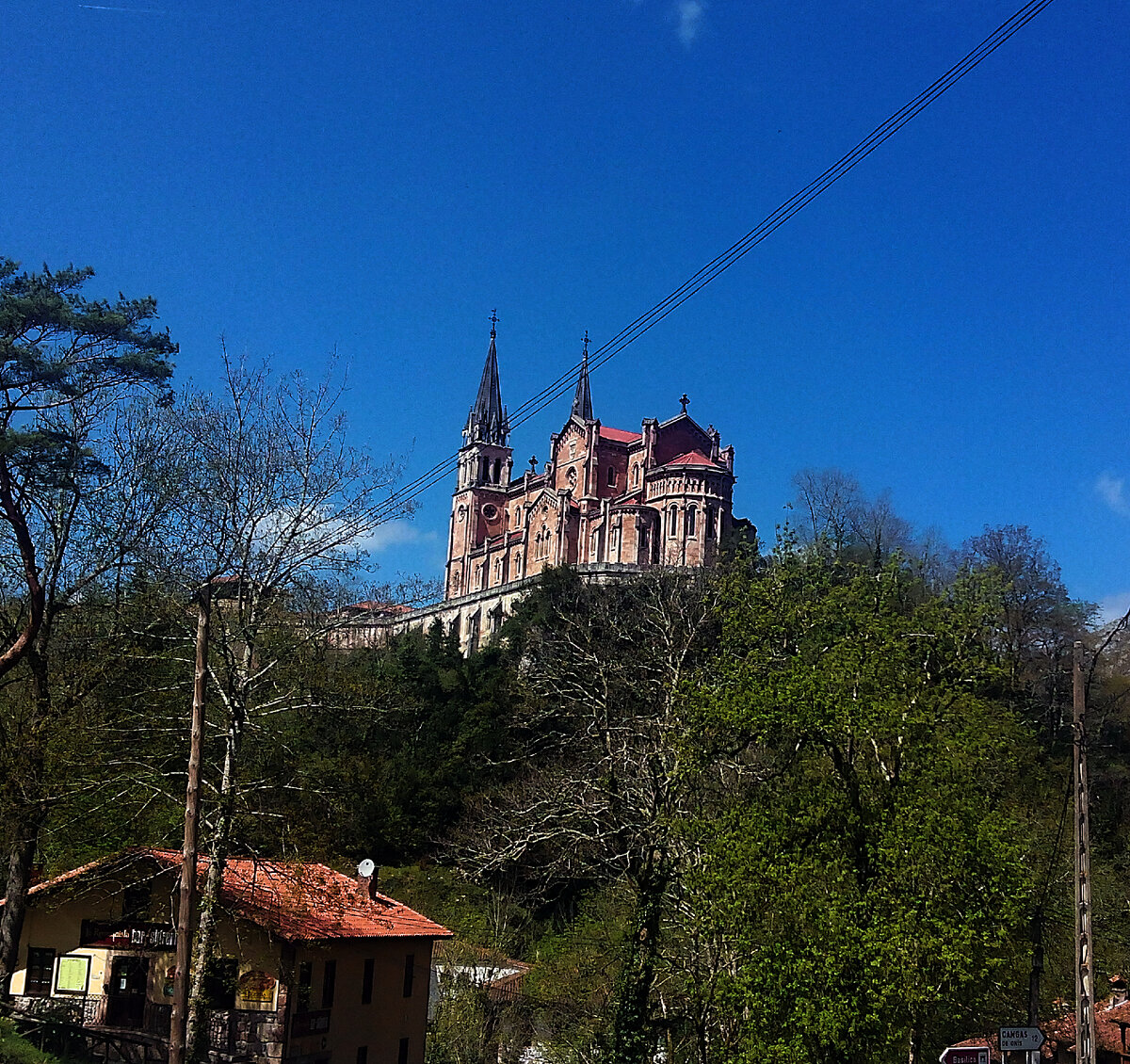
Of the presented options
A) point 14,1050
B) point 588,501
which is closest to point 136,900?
point 14,1050

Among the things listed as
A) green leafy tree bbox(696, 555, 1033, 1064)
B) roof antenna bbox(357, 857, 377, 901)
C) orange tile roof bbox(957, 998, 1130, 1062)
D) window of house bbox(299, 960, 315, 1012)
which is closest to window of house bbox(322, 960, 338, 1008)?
window of house bbox(299, 960, 315, 1012)

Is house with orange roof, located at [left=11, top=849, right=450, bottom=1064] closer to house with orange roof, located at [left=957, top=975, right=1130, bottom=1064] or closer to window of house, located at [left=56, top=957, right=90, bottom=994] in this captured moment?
window of house, located at [left=56, top=957, right=90, bottom=994]

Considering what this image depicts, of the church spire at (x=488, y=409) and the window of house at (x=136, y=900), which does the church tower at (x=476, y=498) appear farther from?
the window of house at (x=136, y=900)

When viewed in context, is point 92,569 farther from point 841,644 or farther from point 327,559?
point 841,644

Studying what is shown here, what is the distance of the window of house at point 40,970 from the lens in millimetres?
26062

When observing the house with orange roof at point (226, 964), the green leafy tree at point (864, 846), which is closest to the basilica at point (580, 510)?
the house with orange roof at point (226, 964)

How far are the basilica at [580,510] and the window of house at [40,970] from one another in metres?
49.1

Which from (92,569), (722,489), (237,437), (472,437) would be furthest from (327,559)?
(472,437)

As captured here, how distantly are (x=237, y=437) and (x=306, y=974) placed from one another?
13.0m

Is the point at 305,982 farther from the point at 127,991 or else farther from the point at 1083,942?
the point at 1083,942

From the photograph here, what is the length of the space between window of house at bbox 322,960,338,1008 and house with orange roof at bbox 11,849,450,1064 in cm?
3

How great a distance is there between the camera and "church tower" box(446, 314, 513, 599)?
107 metres

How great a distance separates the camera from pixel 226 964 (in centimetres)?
2336

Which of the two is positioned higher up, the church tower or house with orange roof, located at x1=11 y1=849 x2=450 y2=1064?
the church tower
